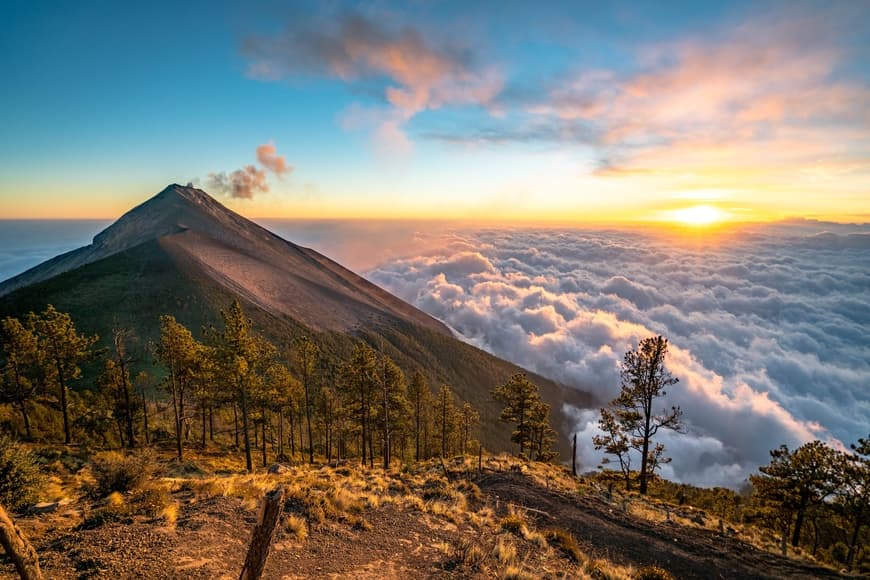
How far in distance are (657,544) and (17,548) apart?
2117 cm

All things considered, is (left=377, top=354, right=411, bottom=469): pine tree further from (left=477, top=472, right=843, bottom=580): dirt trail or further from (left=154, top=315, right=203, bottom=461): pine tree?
(left=477, top=472, right=843, bottom=580): dirt trail

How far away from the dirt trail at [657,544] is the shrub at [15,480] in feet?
63.9

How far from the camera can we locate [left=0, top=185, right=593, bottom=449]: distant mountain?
94.0 m

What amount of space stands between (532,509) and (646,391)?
1628 centimetres

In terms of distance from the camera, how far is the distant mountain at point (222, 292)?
308ft

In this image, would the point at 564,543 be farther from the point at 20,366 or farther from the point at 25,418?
the point at 20,366

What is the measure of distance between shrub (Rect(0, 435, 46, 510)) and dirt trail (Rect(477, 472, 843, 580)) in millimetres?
19492

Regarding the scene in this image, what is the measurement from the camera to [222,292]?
117 meters

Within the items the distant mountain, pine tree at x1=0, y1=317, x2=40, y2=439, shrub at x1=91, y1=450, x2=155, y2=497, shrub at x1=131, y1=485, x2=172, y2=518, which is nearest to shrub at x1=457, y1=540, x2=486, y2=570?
shrub at x1=131, y1=485, x2=172, y2=518

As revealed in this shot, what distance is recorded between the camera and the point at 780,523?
1307 inches

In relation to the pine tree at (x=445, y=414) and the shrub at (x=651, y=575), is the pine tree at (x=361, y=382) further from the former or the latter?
the shrub at (x=651, y=575)

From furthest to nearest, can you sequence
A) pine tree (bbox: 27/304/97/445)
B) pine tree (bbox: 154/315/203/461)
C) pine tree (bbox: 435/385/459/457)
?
pine tree (bbox: 435/385/459/457) → pine tree (bbox: 27/304/97/445) → pine tree (bbox: 154/315/203/461)

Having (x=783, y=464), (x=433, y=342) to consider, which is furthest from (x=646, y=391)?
(x=433, y=342)

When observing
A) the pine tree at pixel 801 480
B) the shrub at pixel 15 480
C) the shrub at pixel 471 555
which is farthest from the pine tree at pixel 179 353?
the pine tree at pixel 801 480
